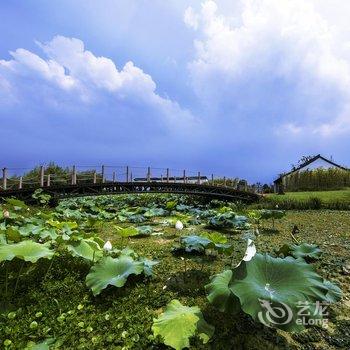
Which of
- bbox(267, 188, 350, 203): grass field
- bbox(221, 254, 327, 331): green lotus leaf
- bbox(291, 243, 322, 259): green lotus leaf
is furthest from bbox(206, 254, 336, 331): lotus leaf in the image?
bbox(267, 188, 350, 203): grass field

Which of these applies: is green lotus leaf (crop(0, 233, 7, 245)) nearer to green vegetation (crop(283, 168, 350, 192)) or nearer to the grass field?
the grass field

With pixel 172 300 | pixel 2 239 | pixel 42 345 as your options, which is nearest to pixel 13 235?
pixel 2 239

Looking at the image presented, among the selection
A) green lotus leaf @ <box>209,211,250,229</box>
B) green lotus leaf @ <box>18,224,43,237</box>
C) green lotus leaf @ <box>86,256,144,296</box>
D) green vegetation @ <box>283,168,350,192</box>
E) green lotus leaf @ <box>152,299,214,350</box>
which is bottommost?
green lotus leaf @ <box>152,299,214,350</box>

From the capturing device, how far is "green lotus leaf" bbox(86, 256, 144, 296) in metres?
4.30

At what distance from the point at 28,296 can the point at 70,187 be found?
60.8ft

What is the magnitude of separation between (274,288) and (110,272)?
2.25 metres

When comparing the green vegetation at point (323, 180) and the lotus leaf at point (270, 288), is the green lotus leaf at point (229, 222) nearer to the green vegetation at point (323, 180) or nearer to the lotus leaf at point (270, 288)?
the lotus leaf at point (270, 288)

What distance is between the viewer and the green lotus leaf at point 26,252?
13.2ft

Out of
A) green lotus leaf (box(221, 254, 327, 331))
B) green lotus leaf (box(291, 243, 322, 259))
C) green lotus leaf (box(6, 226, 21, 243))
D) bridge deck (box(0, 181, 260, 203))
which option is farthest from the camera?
bridge deck (box(0, 181, 260, 203))

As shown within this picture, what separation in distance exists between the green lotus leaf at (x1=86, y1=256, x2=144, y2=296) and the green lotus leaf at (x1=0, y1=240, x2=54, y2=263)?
2.09 ft

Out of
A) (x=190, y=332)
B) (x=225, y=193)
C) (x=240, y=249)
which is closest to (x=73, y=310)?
(x=190, y=332)

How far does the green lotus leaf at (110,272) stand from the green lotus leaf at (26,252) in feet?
2.09

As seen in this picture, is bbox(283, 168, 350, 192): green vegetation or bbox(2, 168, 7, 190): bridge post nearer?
bbox(2, 168, 7, 190): bridge post

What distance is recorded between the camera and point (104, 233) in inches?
383
